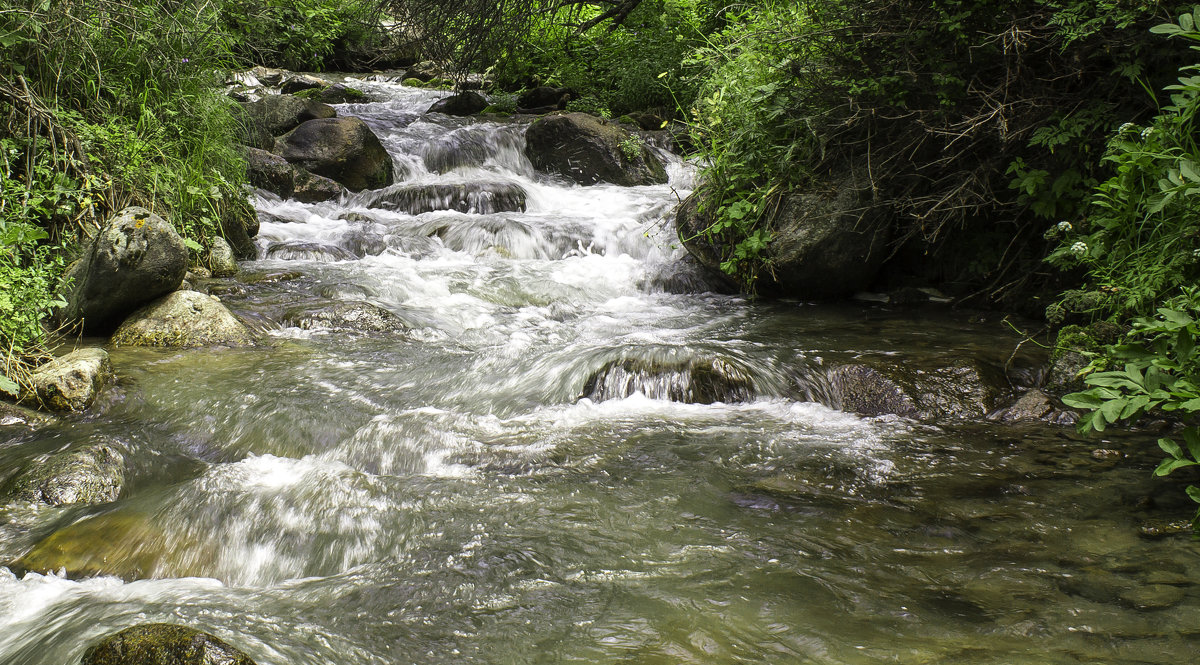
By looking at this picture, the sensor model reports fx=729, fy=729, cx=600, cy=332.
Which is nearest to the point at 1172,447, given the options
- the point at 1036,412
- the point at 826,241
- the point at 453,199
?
the point at 1036,412

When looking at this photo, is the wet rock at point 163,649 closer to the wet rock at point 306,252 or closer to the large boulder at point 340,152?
the wet rock at point 306,252

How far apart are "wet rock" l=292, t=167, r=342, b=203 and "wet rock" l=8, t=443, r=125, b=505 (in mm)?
6912

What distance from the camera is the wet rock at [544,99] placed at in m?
14.4

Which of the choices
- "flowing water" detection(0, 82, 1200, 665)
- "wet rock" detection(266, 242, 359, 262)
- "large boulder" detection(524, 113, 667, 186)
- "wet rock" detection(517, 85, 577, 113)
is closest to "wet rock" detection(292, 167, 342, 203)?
"wet rock" detection(266, 242, 359, 262)

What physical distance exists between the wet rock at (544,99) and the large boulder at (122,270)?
31.9ft

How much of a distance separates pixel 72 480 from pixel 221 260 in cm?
400

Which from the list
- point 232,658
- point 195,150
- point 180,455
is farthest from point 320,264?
point 232,658

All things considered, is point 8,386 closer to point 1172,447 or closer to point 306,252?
point 306,252

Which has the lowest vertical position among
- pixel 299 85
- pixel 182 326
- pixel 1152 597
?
pixel 1152 597

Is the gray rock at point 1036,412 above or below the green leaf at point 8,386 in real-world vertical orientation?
below

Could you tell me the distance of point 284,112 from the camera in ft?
37.8

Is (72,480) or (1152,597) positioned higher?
(1152,597)

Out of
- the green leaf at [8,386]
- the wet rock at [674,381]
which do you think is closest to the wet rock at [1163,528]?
the wet rock at [674,381]

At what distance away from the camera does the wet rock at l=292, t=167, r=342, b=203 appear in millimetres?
9883
